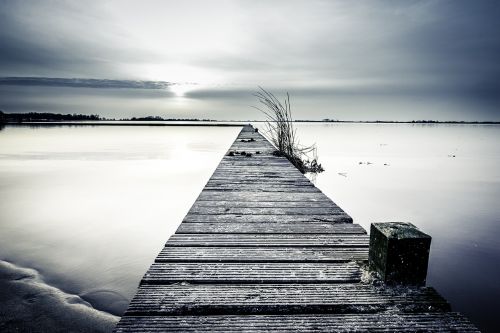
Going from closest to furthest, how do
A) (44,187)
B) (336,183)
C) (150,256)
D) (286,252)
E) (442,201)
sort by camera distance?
(286,252)
(150,256)
(442,201)
(44,187)
(336,183)

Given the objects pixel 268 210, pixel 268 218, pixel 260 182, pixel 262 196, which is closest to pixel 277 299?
pixel 268 218

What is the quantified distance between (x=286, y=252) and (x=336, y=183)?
22.4ft

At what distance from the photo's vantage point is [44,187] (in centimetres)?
724

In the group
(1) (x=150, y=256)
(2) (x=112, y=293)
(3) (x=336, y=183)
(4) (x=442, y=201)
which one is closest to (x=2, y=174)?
(1) (x=150, y=256)

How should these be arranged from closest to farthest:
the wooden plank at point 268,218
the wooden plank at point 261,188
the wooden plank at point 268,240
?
1. the wooden plank at point 268,240
2. the wooden plank at point 268,218
3. the wooden plank at point 261,188

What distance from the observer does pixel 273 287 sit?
1.32m

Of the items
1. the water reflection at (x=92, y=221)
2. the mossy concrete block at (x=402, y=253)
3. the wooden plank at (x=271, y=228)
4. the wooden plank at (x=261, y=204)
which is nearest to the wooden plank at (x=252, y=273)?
the mossy concrete block at (x=402, y=253)

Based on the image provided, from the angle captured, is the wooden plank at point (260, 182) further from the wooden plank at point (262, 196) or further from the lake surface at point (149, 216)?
the lake surface at point (149, 216)

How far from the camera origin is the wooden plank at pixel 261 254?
159 centimetres

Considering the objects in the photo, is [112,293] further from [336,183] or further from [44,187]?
[336,183]

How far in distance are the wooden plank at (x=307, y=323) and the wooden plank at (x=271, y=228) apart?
911 millimetres

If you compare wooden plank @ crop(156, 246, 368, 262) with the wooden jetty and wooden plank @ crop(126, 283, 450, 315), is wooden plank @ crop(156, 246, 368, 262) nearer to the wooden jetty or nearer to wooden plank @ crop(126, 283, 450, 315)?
the wooden jetty

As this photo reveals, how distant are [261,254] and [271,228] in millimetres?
461

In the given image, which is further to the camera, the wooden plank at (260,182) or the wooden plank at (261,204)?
the wooden plank at (260,182)
